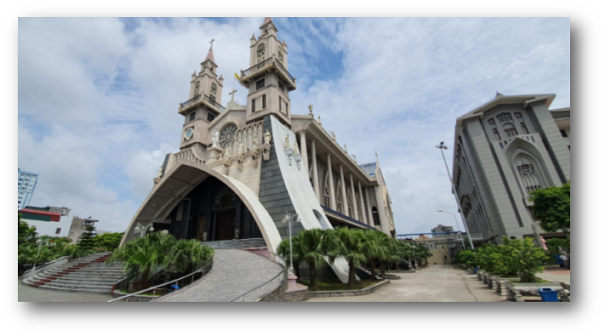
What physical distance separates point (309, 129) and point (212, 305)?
727 inches

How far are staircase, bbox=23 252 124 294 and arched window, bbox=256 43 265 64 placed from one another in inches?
821

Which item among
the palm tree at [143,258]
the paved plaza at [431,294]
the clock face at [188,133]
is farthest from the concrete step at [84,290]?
the clock face at [188,133]

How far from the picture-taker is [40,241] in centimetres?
1457

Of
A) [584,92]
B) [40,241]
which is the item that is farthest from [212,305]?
[40,241]

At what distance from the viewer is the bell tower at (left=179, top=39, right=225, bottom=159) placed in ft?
88.7

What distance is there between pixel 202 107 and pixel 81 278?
20.6 metres

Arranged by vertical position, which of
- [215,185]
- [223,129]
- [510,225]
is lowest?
[510,225]

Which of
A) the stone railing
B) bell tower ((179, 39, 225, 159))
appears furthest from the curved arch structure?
bell tower ((179, 39, 225, 159))

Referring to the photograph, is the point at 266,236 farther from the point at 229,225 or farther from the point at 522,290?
the point at 522,290

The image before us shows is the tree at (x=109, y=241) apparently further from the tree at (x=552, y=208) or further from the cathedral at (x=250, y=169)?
the tree at (x=552, y=208)

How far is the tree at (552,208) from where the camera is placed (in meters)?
15.9

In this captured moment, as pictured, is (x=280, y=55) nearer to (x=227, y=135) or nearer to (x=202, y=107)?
(x=227, y=135)

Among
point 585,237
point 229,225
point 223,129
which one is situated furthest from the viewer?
point 223,129

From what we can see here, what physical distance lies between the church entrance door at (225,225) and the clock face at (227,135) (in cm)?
680
